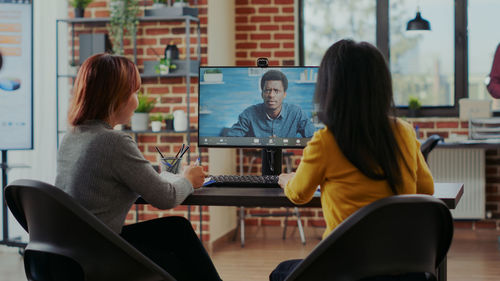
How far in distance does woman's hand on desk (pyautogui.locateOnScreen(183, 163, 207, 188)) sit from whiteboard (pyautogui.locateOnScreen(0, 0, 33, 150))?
2.31m

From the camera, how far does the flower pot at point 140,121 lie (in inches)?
176

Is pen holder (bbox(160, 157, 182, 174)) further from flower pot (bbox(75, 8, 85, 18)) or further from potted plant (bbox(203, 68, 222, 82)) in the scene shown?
flower pot (bbox(75, 8, 85, 18))

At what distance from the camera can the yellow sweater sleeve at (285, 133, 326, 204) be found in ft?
5.84

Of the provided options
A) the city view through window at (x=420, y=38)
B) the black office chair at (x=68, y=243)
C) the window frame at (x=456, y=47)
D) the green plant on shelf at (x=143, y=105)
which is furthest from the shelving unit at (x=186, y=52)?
the black office chair at (x=68, y=243)

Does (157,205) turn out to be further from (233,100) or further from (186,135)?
(186,135)

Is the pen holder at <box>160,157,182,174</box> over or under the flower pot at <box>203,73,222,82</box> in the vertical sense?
under

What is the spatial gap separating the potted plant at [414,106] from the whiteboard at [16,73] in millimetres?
3001

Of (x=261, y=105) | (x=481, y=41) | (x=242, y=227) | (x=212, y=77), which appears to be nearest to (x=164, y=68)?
(x=242, y=227)

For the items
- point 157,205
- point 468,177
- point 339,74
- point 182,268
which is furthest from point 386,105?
point 468,177

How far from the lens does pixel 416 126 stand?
529 centimetres

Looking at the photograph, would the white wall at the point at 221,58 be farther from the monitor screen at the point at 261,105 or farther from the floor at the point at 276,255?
the monitor screen at the point at 261,105

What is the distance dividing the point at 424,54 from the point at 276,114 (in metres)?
3.26

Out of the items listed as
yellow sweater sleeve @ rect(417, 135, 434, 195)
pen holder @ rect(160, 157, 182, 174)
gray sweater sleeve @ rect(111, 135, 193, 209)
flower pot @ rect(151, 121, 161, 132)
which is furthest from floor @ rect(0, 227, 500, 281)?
yellow sweater sleeve @ rect(417, 135, 434, 195)

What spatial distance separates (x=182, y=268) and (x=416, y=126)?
346 centimetres
